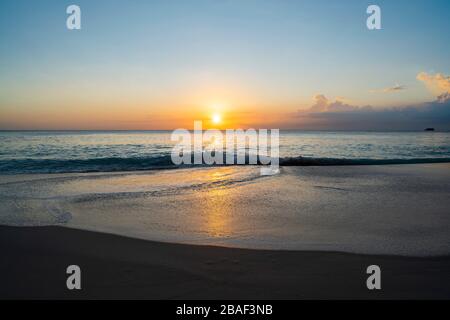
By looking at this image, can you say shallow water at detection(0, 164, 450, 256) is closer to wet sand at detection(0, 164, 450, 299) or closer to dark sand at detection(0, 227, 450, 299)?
wet sand at detection(0, 164, 450, 299)

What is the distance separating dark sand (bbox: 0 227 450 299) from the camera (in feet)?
13.0

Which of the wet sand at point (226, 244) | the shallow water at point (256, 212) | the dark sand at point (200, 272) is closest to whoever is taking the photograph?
the dark sand at point (200, 272)

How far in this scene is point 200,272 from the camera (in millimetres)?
4508

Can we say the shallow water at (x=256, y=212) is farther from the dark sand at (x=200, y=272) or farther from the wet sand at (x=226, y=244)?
the dark sand at (x=200, y=272)

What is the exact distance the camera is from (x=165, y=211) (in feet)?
26.4

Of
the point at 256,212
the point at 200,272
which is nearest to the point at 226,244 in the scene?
the point at 200,272

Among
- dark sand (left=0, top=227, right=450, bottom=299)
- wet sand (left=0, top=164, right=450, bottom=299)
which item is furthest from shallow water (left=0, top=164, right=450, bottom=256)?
dark sand (left=0, top=227, right=450, bottom=299)

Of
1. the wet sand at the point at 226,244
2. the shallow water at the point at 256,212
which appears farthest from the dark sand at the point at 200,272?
the shallow water at the point at 256,212

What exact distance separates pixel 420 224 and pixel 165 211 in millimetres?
5783

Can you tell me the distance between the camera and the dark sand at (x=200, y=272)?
3.96 meters

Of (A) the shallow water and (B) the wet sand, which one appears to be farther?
(A) the shallow water

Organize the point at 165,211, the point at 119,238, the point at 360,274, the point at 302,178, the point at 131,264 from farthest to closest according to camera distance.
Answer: the point at 302,178 → the point at 165,211 → the point at 119,238 → the point at 131,264 → the point at 360,274
